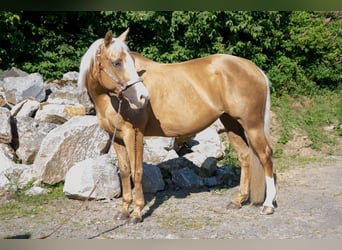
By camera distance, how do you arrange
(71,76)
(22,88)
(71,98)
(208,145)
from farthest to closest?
(71,76), (71,98), (22,88), (208,145)

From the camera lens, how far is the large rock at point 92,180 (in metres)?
5.30

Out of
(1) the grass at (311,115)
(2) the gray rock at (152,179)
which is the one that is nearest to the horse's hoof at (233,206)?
(2) the gray rock at (152,179)

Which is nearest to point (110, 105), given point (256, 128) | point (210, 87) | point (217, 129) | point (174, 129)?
point (174, 129)

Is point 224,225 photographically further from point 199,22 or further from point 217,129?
point 199,22

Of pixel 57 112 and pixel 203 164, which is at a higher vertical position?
pixel 57 112

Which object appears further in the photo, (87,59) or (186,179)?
(186,179)

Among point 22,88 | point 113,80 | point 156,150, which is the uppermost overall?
point 113,80

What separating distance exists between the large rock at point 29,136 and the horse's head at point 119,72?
2.49m

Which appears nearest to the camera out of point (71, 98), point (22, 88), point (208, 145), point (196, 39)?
point (208, 145)

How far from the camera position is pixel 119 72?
4.11 meters

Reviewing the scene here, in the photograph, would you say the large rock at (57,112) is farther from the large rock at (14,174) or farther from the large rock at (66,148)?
the large rock at (14,174)

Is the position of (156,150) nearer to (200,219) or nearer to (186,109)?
(186,109)

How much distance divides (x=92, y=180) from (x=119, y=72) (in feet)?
5.62

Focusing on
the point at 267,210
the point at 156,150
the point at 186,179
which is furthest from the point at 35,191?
the point at 267,210
